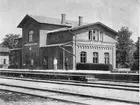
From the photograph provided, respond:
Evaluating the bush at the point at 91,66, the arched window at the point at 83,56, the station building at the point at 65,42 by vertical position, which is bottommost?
the bush at the point at 91,66

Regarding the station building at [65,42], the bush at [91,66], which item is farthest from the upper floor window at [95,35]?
the bush at [91,66]

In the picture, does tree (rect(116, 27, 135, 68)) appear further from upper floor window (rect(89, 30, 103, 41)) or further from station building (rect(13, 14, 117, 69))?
upper floor window (rect(89, 30, 103, 41))

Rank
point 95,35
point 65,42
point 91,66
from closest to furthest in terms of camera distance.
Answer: point 91,66 → point 65,42 → point 95,35

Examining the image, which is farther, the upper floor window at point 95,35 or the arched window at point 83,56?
the upper floor window at point 95,35

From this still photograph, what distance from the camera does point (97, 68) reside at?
3005cm

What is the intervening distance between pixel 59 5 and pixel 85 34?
1299 cm

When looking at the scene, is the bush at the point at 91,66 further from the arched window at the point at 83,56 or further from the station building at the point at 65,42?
the arched window at the point at 83,56

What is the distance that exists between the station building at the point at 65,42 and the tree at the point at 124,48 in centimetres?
2414

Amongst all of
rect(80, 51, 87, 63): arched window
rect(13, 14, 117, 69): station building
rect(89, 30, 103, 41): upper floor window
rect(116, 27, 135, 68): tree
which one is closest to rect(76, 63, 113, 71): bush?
rect(13, 14, 117, 69): station building

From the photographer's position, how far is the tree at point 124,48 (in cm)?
5894

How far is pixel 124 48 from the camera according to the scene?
201 ft

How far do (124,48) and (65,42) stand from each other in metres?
31.6

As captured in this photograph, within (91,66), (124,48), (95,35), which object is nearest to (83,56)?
(91,66)

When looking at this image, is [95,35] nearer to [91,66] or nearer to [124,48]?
[91,66]
